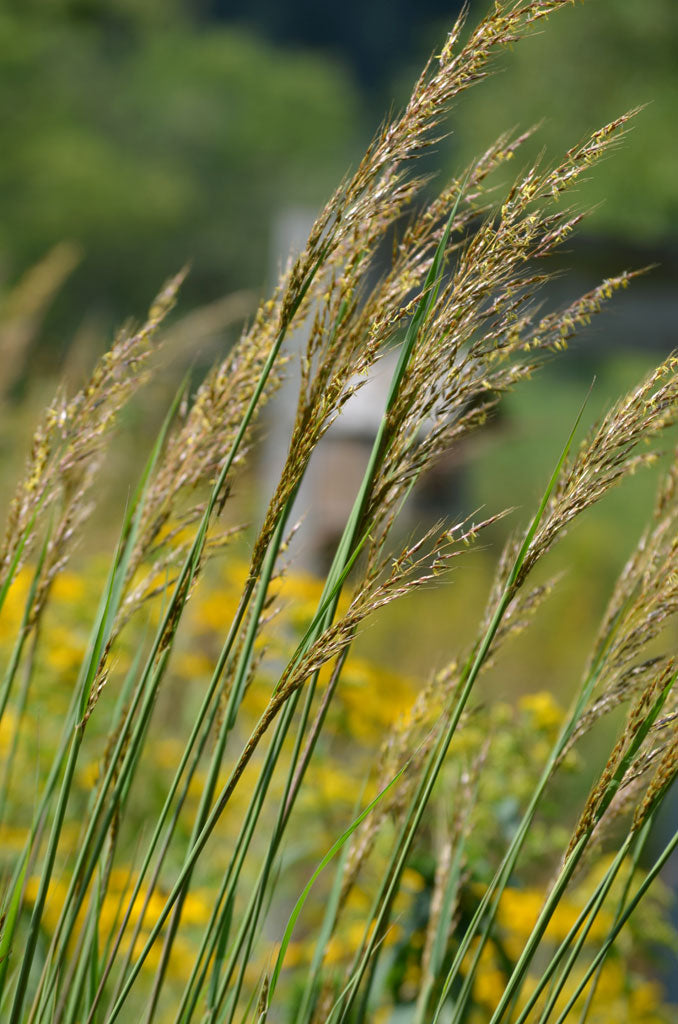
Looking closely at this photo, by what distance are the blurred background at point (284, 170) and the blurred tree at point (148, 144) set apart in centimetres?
4

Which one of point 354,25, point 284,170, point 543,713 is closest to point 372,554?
point 543,713

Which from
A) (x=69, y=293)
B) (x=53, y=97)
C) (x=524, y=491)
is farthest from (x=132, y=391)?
(x=53, y=97)

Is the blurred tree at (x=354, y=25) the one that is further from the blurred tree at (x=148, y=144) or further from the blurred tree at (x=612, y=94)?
the blurred tree at (x=612, y=94)

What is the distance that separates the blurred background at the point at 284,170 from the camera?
4941mm

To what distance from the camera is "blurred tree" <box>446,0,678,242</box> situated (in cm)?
886

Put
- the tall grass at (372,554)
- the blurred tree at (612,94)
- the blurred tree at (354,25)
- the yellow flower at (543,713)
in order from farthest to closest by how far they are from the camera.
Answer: the blurred tree at (354,25) < the blurred tree at (612,94) < the yellow flower at (543,713) < the tall grass at (372,554)

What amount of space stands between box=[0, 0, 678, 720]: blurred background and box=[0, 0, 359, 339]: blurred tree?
0.04 metres

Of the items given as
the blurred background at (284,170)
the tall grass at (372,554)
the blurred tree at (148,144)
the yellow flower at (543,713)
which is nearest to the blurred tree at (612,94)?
the blurred background at (284,170)

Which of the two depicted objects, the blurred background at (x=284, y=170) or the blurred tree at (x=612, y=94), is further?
the blurred tree at (x=612, y=94)

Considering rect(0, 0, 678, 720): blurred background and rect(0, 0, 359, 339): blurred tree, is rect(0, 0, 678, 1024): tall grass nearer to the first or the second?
rect(0, 0, 678, 720): blurred background

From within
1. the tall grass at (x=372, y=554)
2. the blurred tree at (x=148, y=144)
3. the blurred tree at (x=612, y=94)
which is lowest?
the tall grass at (x=372, y=554)

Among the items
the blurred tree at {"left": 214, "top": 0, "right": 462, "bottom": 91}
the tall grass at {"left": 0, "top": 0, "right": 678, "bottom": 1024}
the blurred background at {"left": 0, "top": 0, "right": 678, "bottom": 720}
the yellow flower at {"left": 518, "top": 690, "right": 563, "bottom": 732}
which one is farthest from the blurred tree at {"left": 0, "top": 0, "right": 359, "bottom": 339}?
the tall grass at {"left": 0, "top": 0, "right": 678, "bottom": 1024}

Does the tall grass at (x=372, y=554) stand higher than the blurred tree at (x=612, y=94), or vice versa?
the blurred tree at (x=612, y=94)

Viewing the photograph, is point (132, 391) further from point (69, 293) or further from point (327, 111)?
point (327, 111)
